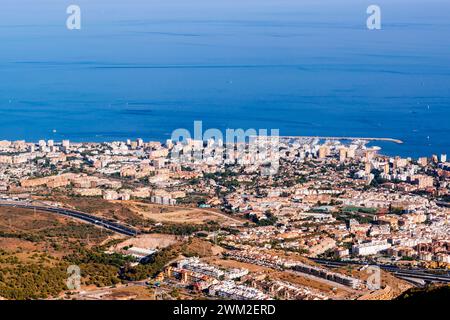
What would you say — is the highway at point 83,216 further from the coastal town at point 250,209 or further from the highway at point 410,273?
the highway at point 410,273

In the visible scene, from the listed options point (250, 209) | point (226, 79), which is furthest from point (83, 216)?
point (226, 79)

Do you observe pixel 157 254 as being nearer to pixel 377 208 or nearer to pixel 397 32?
pixel 377 208

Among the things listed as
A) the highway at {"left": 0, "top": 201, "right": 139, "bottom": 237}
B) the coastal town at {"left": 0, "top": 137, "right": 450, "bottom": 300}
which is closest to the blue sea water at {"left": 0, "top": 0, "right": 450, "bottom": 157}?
the coastal town at {"left": 0, "top": 137, "right": 450, "bottom": 300}

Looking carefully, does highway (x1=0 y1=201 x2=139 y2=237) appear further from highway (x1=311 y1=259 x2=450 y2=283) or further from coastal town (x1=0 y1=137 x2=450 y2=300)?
highway (x1=311 y1=259 x2=450 y2=283)

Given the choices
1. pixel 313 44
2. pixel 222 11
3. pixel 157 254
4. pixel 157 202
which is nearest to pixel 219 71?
pixel 313 44

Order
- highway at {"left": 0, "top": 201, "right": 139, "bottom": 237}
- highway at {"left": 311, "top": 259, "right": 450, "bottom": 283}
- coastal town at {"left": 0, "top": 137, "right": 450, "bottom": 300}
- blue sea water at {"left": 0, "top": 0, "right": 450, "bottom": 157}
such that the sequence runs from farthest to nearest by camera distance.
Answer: blue sea water at {"left": 0, "top": 0, "right": 450, "bottom": 157}
highway at {"left": 0, "top": 201, "right": 139, "bottom": 237}
highway at {"left": 311, "top": 259, "right": 450, "bottom": 283}
coastal town at {"left": 0, "top": 137, "right": 450, "bottom": 300}

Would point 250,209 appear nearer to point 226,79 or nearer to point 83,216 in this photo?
point 83,216
